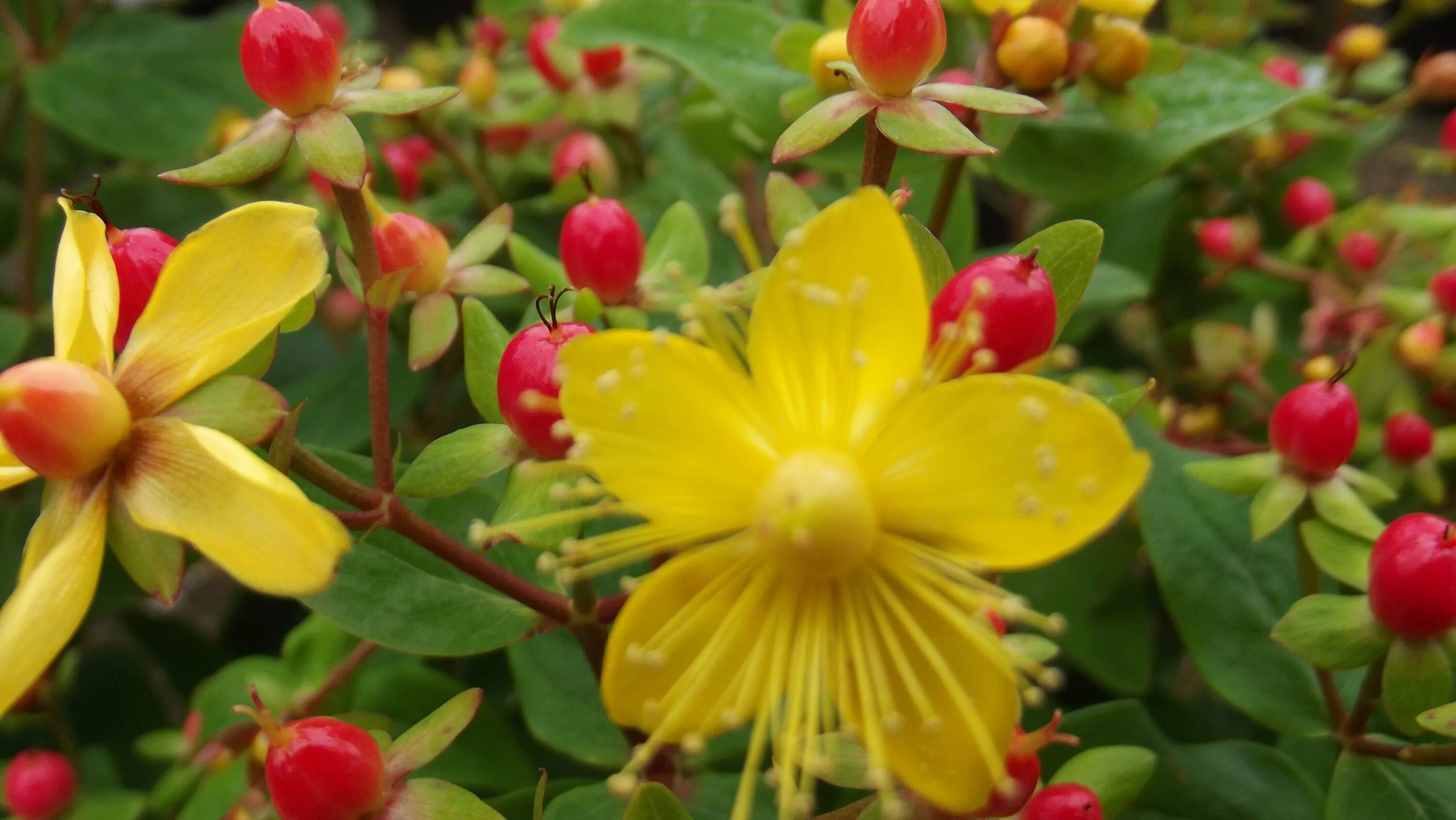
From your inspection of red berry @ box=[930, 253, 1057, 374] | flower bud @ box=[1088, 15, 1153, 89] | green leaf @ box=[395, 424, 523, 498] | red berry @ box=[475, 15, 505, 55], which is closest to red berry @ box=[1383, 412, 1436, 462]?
flower bud @ box=[1088, 15, 1153, 89]

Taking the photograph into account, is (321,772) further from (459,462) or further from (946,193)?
(946,193)

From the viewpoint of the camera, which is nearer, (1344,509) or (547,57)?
(1344,509)

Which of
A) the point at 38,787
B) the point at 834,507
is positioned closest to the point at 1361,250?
the point at 834,507

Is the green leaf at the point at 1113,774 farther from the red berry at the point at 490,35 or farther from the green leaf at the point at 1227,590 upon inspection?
the red berry at the point at 490,35

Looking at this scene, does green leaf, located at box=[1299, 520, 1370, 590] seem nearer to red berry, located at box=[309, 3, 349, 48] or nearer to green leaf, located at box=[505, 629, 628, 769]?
green leaf, located at box=[505, 629, 628, 769]

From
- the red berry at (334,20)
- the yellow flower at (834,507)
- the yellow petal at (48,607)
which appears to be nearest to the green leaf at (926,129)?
the yellow flower at (834,507)

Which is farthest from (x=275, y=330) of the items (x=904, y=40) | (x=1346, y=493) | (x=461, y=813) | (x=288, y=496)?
(x=1346, y=493)

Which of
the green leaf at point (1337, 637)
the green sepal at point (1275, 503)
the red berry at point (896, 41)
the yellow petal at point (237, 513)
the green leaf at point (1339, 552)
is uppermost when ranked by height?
Answer: the red berry at point (896, 41)

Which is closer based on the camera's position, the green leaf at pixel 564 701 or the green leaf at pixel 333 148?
the green leaf at pixel 333 148
